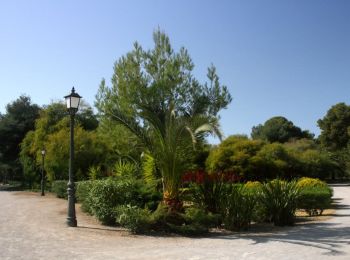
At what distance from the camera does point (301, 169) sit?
117ft

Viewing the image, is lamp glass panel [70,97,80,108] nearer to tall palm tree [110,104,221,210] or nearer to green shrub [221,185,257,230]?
tall palm tree [110,104,221,210]

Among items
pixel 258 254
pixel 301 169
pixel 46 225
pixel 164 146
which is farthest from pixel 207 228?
pixel 301 169

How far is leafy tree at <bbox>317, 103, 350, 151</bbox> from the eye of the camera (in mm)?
61125

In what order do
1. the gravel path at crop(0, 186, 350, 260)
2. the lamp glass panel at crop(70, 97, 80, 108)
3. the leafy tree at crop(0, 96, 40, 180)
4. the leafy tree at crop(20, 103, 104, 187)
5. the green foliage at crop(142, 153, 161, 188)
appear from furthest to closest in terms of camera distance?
the leafy tree at crop(0, 96, 40, 180) → the leafy tree at crop(20, 103, 104, 187) → the green foliage at crop(142, 153, 161, 188) → the lamp glass panel at crop(70, 97, 80, 108) → the gravel path at crop(0, 186, 350, 260)

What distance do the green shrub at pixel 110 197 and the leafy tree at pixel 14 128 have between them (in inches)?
1520

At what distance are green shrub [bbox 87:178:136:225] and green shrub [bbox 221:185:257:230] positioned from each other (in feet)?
9.67

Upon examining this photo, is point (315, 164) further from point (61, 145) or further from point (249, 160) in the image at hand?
point (61, 145)

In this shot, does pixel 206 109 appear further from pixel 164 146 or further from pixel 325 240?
pixel 325 240

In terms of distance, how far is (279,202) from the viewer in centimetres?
1368

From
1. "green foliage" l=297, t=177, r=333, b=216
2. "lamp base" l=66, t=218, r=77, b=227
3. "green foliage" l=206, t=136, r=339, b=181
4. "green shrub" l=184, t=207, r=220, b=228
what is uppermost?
"green foliage" l=206, t=136, r=339, b=181

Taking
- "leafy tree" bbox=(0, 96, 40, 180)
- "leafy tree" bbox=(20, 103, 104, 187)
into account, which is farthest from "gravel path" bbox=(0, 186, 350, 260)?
"leafy tree" bbox=(0, 96, 40, 180)

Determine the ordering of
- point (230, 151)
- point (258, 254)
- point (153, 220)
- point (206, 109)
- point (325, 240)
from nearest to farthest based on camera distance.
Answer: point (258, 254) < point (325, 240) < point (153, 220) < point (206, 109) < point (230, 151)

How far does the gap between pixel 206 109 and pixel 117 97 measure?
15.6 feet

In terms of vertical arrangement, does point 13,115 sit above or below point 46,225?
above
